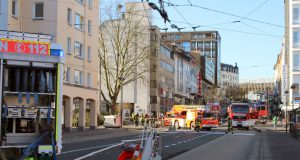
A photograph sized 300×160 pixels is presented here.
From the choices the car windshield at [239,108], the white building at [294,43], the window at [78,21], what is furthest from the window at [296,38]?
the window at [78,21]

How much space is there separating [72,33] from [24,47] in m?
36.6

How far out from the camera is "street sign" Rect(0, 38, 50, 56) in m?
9.23

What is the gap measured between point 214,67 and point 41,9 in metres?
139

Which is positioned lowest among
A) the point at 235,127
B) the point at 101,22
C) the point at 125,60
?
the point at 235,127

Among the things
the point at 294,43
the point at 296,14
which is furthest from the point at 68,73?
the point at 296,14

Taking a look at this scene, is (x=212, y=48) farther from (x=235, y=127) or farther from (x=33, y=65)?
(x=33, y=65)

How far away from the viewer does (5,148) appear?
30.2 ft

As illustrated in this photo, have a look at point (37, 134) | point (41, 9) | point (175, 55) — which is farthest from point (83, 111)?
point (175, 55)

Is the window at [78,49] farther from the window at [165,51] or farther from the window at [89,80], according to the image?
the window at [165,51]

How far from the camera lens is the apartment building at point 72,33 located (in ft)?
137

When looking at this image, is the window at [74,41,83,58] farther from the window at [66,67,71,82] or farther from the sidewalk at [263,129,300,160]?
the sidewalk at [263,129,300,160]

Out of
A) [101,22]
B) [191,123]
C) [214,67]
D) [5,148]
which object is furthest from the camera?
[214,67]

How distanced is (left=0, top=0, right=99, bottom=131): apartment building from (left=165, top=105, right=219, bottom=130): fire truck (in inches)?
413

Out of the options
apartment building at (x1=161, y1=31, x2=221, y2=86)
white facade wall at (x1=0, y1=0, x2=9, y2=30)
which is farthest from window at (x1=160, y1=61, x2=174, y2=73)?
apartment building at (x1=161, y1=31, x2=221, y2=86)
